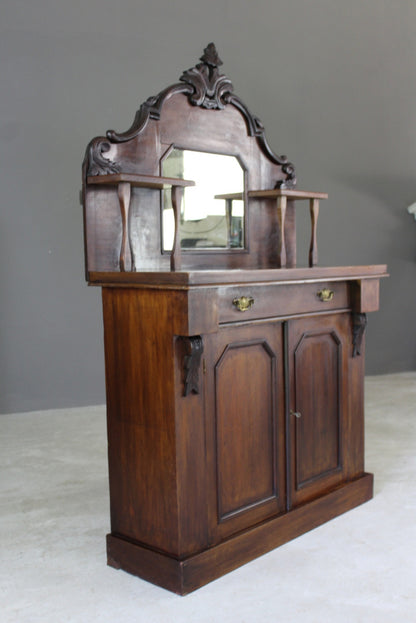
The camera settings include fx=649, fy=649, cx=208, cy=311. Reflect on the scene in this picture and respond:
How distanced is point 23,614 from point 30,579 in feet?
0.80

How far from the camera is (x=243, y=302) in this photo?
234cm

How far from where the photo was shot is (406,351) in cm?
616

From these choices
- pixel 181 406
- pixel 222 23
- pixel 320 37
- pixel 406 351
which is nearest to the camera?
pixel 181 406

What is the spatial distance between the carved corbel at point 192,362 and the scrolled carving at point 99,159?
0.73 m

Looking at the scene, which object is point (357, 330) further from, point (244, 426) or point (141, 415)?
point (141, 415)

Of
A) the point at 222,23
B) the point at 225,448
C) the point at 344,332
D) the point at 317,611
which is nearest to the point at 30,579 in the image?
the point at 225,448

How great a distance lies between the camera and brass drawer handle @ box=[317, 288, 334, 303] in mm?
2719

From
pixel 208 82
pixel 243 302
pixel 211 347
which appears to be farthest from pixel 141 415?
pixel 208 82

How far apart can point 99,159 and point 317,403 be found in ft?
4.40

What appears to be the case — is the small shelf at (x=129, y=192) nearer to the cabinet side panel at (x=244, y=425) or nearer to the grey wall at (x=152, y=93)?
the cabinet side panel at (x=244, y=425)

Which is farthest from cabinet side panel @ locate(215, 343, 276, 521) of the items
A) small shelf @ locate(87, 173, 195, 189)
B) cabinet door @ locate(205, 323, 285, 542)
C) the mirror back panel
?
small shelf @ locate(87, 173, 195, 189)

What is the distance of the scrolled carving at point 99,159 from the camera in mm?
2371

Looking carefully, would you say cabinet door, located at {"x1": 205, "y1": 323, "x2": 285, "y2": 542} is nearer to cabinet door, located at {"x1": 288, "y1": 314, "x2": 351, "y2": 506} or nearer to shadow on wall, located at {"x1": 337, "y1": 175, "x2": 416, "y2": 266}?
cabinet door, located at {"x1": 288, "y1": 314, "x2": 351, "y2": 506}

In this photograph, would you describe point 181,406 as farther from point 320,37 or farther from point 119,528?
point 320,37
